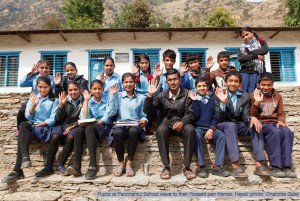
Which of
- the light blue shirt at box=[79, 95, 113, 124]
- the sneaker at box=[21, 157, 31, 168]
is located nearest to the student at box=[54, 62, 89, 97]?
the light blue shirt at box=[79, 95, 113, 124]

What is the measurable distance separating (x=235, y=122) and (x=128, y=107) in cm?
179

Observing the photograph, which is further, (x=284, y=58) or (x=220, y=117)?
(x=284, y=58)

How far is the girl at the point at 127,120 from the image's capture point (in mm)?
4160

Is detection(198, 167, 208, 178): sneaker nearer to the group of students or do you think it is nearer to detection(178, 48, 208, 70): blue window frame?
the group of students

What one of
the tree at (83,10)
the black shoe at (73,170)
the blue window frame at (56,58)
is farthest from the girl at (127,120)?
the tree at (83,10)

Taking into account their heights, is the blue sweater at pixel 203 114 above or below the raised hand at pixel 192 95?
below

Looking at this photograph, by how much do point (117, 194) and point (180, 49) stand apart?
9965 millimetres

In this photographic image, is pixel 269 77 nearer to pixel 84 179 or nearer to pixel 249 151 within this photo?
pixel 249 151

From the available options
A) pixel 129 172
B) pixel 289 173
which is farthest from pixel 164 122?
pixel 289 173

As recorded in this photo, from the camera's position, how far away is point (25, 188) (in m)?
4.04

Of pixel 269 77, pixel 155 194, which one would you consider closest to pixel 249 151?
pixel 269 77

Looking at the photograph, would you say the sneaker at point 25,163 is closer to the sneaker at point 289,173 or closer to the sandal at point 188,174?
the sandal at point 188,174

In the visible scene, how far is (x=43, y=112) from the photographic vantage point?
4613 millimetres

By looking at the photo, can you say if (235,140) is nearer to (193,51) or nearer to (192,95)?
(192,95)
